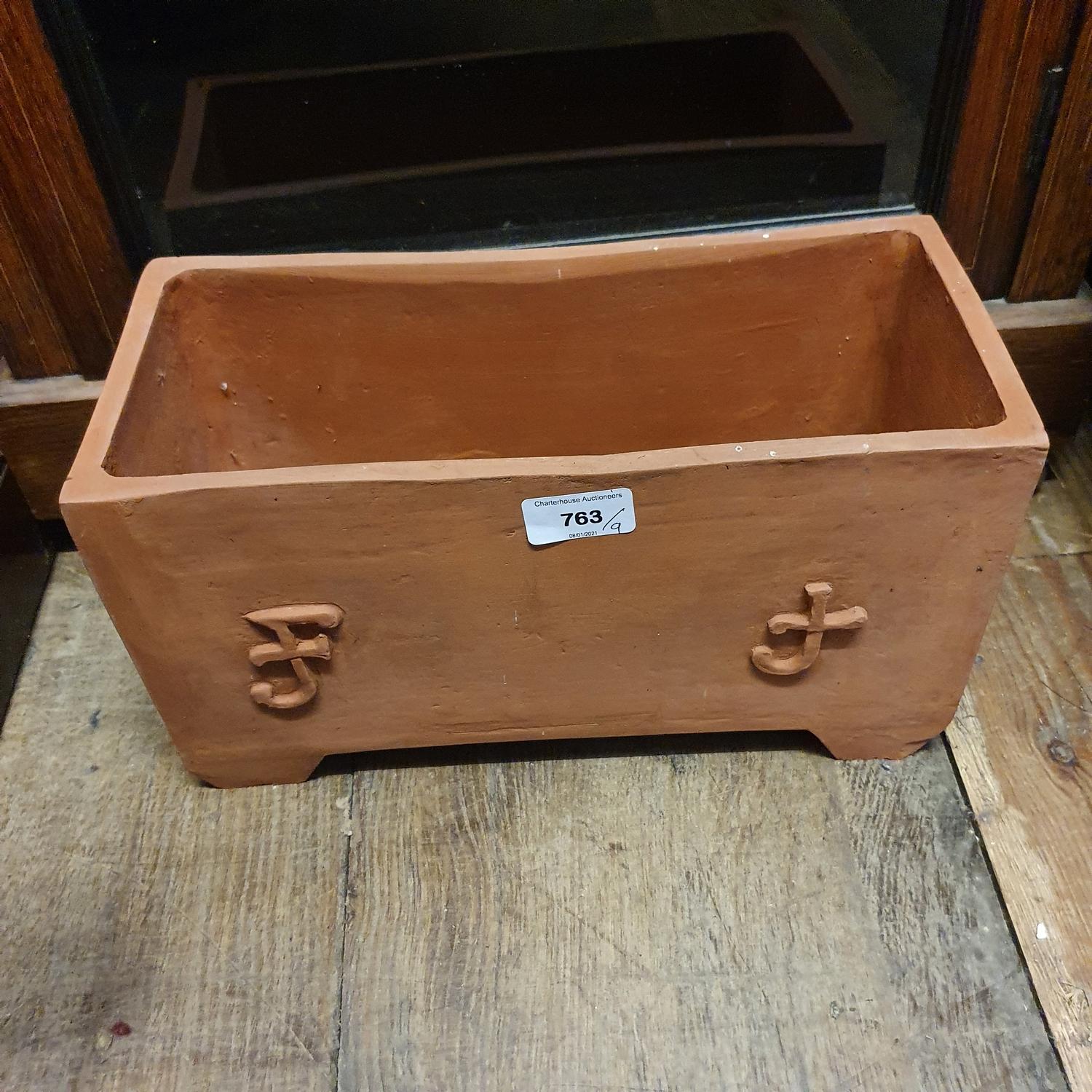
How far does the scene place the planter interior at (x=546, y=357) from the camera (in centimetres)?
98

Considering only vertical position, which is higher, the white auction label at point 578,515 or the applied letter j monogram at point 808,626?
the white auction label at point 578,515

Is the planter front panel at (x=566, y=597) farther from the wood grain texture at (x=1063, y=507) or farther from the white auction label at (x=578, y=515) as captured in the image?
the wood grain texture at (x=1063, y=507)

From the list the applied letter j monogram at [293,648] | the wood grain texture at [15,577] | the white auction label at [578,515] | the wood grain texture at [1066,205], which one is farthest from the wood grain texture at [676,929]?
the wood grain texture at [1066,205]

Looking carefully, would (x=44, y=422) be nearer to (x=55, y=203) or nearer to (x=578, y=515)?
(x=55, y=203)

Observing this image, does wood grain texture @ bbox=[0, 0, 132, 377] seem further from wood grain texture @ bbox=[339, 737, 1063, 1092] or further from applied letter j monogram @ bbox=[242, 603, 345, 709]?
wood grain texture @ bbox=[339, 737, 1063, 1092]

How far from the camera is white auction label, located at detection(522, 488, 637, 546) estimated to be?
30.6 inches

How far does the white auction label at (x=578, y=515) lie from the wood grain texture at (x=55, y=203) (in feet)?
1.93

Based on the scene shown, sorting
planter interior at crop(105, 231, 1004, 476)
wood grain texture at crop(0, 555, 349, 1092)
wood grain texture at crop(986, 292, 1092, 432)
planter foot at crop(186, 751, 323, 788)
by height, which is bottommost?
wood grain texture at crop(0, 555, 349, 1092)

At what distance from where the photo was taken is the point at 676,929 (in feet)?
2.92

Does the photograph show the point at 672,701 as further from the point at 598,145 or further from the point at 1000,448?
the point at 598,145

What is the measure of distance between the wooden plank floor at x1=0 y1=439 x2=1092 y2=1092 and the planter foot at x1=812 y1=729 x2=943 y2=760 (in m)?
0.02

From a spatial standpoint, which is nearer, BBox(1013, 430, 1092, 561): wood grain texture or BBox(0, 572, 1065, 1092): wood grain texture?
BBox(0, 572, 1065, 1092): wood grain texture

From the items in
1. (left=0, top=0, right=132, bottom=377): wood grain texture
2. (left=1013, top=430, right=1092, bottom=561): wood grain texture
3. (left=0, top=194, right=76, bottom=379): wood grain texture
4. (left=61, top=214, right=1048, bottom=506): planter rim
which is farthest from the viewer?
(left=1013, top=430, right=1092, bottom=561): wood grain texture

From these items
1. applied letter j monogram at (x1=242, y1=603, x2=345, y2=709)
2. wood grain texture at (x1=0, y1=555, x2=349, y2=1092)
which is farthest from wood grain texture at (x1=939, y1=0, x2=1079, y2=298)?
wood grain texture at (x1=0, y1=555, x2=349, y2=1092)
